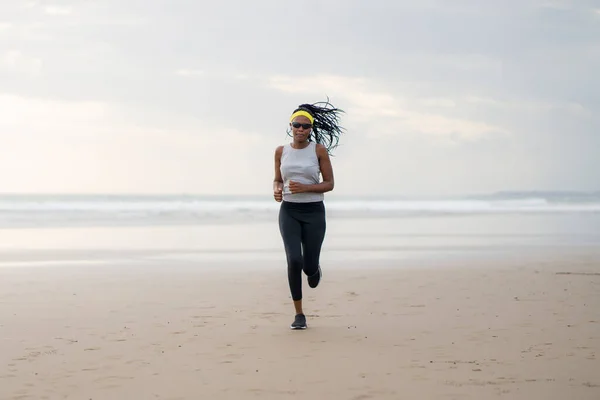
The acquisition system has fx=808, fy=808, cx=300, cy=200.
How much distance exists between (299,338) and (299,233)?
39.0 inches

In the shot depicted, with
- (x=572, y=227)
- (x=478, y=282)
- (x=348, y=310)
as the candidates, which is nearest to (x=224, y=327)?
(x=348, y=310)

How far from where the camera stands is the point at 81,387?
5.06m

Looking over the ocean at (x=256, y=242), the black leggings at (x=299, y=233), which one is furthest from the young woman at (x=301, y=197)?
the ocean at (x=256, y=242)

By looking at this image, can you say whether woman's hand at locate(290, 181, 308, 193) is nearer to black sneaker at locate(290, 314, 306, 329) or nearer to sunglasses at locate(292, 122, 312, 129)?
sunglasses at locate(292, 122, 312, 129)

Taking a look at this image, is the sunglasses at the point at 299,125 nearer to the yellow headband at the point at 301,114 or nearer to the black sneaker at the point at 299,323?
the yellow headband at the point at 301,114

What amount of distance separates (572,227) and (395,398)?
828 inches

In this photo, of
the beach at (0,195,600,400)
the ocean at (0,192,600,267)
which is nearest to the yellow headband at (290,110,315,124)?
the beach at (0,195,600,400)

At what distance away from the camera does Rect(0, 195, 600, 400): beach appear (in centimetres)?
511

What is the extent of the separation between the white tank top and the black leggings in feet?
0.20

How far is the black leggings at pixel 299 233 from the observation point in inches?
282

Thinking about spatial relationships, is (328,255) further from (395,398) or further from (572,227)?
(572,227)

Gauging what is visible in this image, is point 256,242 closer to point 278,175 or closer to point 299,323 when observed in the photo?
point 278,175

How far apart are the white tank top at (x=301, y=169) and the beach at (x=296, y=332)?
3.89 feet

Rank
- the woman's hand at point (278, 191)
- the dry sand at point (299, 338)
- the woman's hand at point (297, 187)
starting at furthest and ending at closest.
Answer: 1. the woman's hand at point (278, 191)
2. the woman's hand at point (297, 187)
3. the dry sand at point (299, 338)
